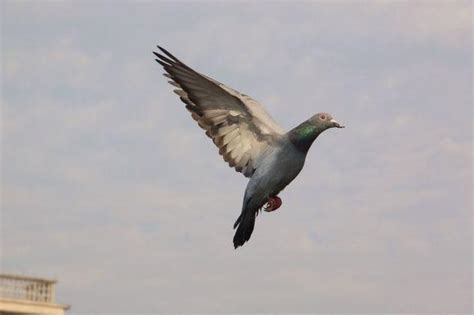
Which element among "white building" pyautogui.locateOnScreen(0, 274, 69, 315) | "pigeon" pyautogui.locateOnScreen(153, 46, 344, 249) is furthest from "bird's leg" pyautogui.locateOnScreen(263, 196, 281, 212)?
"white building" pyautogui.locateOnScreen(0, 274, 69, 315)

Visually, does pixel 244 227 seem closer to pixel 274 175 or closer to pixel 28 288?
pixel 274 175

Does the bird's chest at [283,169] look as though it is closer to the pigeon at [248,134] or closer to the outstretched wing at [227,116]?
the pigeon at [248,134]

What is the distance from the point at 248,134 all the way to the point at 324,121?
1270mm

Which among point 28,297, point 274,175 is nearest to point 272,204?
point 274,175

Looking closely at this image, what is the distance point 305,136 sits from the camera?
15.8m

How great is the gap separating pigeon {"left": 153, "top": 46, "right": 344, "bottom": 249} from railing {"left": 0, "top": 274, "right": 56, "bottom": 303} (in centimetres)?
2919

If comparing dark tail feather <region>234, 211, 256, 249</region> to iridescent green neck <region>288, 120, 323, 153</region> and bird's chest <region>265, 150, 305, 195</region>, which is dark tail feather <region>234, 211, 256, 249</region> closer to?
bird's chest <region>265, 150, 305, 195</region>

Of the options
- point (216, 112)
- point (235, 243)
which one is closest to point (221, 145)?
point (216, 112)

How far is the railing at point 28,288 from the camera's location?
44281 mm

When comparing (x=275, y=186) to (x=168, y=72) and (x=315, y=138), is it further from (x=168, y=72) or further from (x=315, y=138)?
(x=168, y=72)

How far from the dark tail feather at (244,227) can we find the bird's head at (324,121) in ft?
5.14

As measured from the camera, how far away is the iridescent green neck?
1575 cm

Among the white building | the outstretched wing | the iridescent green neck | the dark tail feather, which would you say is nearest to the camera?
the dark tail feather

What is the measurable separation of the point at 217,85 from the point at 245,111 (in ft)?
1.86
